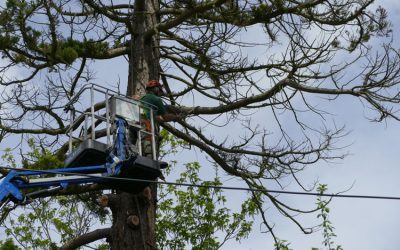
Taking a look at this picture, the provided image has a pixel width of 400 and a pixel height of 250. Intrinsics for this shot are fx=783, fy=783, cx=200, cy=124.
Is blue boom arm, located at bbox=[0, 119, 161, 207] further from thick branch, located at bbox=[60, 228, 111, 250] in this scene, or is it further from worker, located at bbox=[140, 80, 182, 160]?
thick branch, located at bbox=[60, 228, 111, 250]

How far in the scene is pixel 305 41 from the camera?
1121 centimetres

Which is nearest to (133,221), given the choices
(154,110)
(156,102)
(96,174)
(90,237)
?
(90,237)

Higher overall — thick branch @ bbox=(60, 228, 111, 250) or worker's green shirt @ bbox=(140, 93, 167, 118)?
worker's green shirt @ bbox=(140, 93, 167, 118)

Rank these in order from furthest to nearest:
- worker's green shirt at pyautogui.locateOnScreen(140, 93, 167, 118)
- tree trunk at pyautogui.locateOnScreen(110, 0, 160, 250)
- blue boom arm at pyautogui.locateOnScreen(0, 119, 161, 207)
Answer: worker's green shirt at pyautogui.locateOnScreen(140, 93, 167, 118), tree trunk at pyautogui.locateOnScreen(110, 0, 160, 250), blue boom arm at pyautogui.locateOnScreen(0, 119, 161, 207)

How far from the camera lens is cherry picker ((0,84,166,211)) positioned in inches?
337

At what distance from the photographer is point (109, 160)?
893 centimetres

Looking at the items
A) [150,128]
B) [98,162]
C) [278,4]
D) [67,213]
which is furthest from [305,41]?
[67,213]

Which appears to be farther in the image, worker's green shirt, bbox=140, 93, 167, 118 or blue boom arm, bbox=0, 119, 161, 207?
worker's green shirt, bbox=140, 93, 167, 118

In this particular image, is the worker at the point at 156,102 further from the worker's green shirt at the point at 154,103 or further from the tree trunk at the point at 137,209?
the tree trunk at the point at 137,209

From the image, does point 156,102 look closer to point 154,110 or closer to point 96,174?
point 154,110

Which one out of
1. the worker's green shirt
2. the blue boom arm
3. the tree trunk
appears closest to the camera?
the blue boom arm

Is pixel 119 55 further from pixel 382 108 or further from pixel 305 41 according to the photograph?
pixel 382 108

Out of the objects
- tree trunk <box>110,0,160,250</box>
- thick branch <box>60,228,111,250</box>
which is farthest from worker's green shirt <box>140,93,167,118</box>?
thick branch <box>60,228,111,250</box>

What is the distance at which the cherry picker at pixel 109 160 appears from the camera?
337 inches
